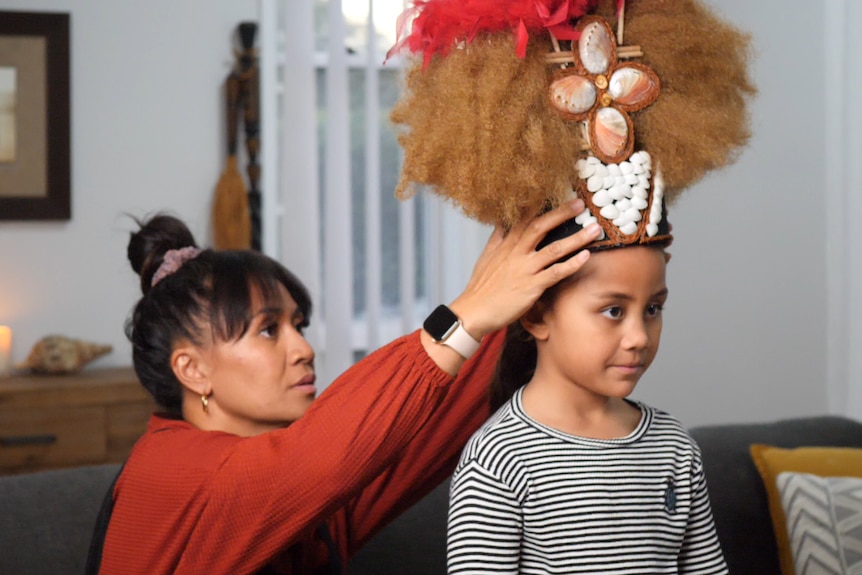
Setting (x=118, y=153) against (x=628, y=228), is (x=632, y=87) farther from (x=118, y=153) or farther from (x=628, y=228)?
(x=118, y=153)

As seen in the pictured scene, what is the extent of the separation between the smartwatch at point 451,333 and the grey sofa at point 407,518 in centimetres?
62

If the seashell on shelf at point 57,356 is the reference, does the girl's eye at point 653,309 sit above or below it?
above

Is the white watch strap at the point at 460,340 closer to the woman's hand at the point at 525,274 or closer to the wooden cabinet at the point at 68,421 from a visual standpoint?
the woman's hand at the point at 525,274

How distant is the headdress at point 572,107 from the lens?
105 cm

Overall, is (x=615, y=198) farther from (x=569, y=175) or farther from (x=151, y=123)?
(x=151, y=123)

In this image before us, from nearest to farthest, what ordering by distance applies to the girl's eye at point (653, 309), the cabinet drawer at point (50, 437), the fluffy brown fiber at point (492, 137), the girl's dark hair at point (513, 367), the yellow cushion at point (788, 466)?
the fluffy brown fiber at point (492, 137) → the girl's eye at point (653, 309) → the girl's dark hair at point (513, 367) → the yellow cushion at point (788, 466) → the cabinet drawer at point (50, 437)

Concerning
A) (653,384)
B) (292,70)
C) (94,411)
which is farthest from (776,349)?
(94,411)

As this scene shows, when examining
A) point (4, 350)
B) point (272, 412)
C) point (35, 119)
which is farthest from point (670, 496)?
point (35, 119)

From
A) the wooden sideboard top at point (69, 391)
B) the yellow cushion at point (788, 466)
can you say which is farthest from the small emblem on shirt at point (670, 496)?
the wooden sideboard top at point (69, 391)

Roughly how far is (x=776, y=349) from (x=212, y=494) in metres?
2.77

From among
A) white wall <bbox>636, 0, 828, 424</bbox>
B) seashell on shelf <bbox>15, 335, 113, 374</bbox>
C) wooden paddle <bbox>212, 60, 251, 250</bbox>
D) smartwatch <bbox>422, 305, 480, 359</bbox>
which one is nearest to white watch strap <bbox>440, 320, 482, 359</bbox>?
smartwatch <bbox>422, 305, 480, 359</bbox>

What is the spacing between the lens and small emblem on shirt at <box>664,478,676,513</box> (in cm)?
117

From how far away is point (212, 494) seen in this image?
1197 millimetres

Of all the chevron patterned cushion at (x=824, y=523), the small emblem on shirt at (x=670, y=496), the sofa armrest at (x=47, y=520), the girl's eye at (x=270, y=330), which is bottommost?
the chevron patterned cushion at (x=824, y=523)
